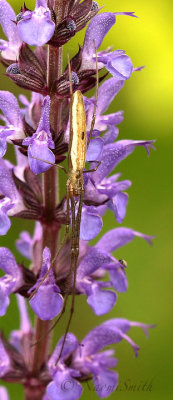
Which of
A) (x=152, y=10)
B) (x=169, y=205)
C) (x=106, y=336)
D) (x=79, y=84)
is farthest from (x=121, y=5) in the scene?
(x=106, y=336)

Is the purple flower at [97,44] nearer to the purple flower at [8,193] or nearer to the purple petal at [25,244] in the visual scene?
the purple flower at [8,193]

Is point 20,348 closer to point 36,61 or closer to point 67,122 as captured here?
point 67,122

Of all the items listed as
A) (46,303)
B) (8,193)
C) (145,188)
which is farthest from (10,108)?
(145,188)

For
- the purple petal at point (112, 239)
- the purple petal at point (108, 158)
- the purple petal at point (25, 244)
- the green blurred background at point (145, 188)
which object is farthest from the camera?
the green blurred background at point (145, 188)

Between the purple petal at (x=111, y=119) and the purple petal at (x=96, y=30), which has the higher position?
the purple petal at (x=96, y=30)

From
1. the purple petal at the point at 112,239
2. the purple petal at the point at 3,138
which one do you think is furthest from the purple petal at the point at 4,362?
the purple petal at the point at 3,138
